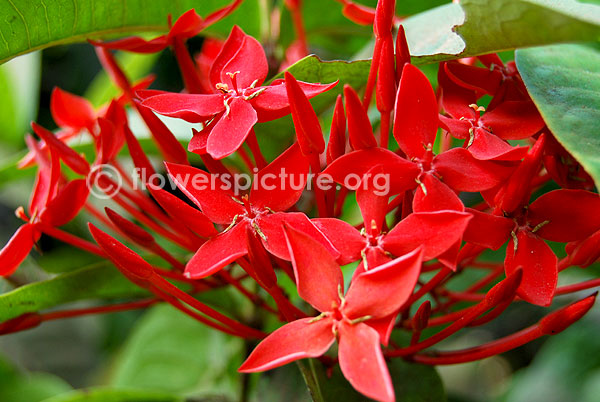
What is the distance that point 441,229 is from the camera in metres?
0.46

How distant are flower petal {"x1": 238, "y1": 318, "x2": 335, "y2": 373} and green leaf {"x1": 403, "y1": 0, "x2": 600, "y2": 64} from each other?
27 cm

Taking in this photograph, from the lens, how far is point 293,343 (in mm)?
464

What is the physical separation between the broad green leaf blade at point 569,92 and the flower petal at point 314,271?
20 cm

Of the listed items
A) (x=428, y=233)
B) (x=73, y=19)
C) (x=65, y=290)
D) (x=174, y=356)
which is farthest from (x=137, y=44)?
(x=174, y=356)

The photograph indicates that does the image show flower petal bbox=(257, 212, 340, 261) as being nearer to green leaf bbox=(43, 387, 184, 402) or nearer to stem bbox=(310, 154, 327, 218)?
stem bbox=(310, 154, 327, 218)

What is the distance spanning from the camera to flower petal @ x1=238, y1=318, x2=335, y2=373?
1.49 feet

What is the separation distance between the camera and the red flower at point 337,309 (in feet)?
1.44

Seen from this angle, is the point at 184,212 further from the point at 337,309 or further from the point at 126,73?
the point at 126,73

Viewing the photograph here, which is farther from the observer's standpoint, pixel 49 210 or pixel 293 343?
pixel 49 210

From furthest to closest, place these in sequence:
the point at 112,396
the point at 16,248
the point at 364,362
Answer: the point at 112,396 < the point at 16,248 < the point at 364,362

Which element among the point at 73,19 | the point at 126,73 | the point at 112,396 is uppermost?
the point at 73,19

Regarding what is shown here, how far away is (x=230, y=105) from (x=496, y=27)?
241 mm

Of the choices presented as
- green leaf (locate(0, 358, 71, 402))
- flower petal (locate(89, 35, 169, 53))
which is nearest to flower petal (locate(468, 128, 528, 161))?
flower petal (locate(89, 35, 169, 53))

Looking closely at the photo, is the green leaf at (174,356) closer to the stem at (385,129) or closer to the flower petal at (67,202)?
the flower petal at (67,202)
